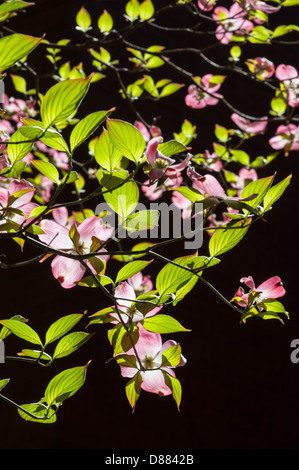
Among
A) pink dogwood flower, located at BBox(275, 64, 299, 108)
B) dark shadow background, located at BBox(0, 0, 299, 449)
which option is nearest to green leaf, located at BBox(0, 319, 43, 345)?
pink dogwood flower, located at BBox(275, 64, 299, 108)

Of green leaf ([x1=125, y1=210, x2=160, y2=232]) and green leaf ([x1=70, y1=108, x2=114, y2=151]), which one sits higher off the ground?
green leaf ([x1=70, y1=108, x2=114, y2=151])

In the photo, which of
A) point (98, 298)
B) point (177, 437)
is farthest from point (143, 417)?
point (98, 298)

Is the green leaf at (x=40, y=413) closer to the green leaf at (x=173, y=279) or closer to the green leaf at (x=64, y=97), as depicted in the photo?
the green leaf at (x=173, y=279)

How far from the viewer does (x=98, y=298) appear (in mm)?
2277

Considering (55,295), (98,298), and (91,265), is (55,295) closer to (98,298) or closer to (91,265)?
(98,298)

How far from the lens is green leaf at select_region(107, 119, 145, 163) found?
22.3 inches

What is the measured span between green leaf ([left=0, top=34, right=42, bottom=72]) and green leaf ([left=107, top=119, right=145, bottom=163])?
13 cm

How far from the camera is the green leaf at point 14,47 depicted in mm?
446

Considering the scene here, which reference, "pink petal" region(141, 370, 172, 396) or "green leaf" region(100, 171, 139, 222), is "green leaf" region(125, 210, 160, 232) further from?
"pink petal" region(141, 370, 172, 396)

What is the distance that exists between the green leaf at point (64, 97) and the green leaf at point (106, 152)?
99 millimetres

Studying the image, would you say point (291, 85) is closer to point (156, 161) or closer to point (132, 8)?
point (132, 8)

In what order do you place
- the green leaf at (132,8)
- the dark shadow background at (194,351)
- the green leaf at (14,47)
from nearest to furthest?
the green leaf at (14,47), the green leaf at (132,8), the dark shadow background at (194,351)

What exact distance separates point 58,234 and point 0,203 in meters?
0.08

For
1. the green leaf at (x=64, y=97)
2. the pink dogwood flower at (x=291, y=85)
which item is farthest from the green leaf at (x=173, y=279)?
the pink dogwood flower at (x=291, y=85)
